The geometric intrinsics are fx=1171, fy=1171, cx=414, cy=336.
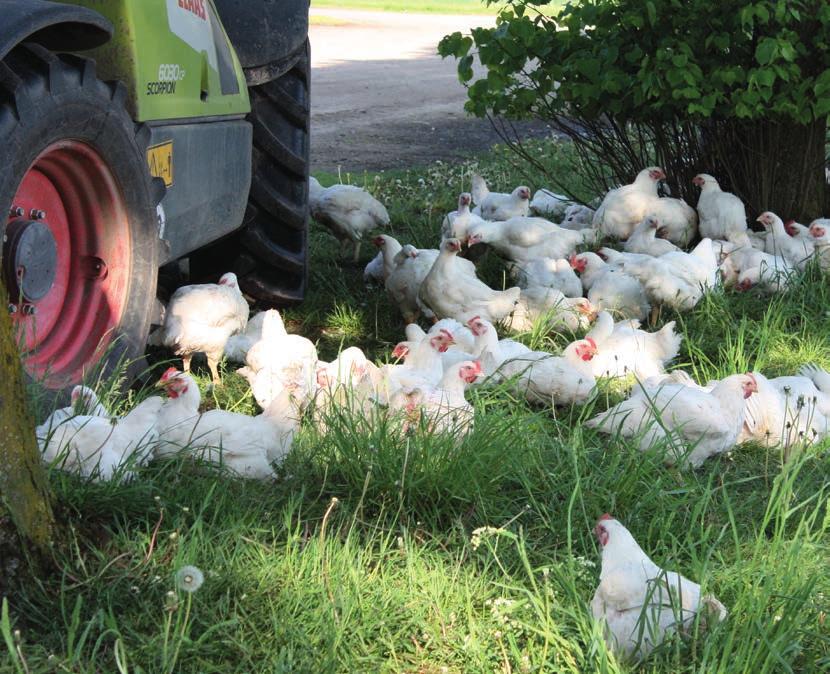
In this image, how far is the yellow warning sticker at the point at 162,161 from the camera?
402 cm

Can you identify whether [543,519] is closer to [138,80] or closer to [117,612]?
[117,612]

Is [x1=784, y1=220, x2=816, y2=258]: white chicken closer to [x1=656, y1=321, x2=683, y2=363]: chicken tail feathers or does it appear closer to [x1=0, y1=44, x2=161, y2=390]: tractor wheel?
[x1=656, y1=321, x2=683, y2=363]: chicken tail feathers

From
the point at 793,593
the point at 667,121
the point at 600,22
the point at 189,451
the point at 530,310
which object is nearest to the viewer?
the point at 793,593

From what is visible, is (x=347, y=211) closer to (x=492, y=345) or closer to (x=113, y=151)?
(x=492, y=345)

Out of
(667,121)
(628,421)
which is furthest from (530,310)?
(667,121)

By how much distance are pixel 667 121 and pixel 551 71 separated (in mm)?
868

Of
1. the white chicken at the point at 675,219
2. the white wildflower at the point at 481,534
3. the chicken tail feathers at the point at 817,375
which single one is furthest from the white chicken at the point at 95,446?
the white chicken at the point at 675,219

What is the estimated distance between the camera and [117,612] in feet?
8.69

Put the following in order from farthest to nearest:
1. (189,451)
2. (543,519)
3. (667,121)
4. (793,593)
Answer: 1. (667,121)
2. (189,451)
3. (543,519)
4. (793,593)

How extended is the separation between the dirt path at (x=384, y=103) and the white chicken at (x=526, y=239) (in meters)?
3.73

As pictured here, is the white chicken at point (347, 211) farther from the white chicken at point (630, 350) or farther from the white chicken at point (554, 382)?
the white chicken at point (554, 382)

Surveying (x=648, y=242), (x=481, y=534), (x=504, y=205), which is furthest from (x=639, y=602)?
(x=504, y=205)

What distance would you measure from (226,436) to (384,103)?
38.1ft

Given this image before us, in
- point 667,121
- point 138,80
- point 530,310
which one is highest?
point 138,80
